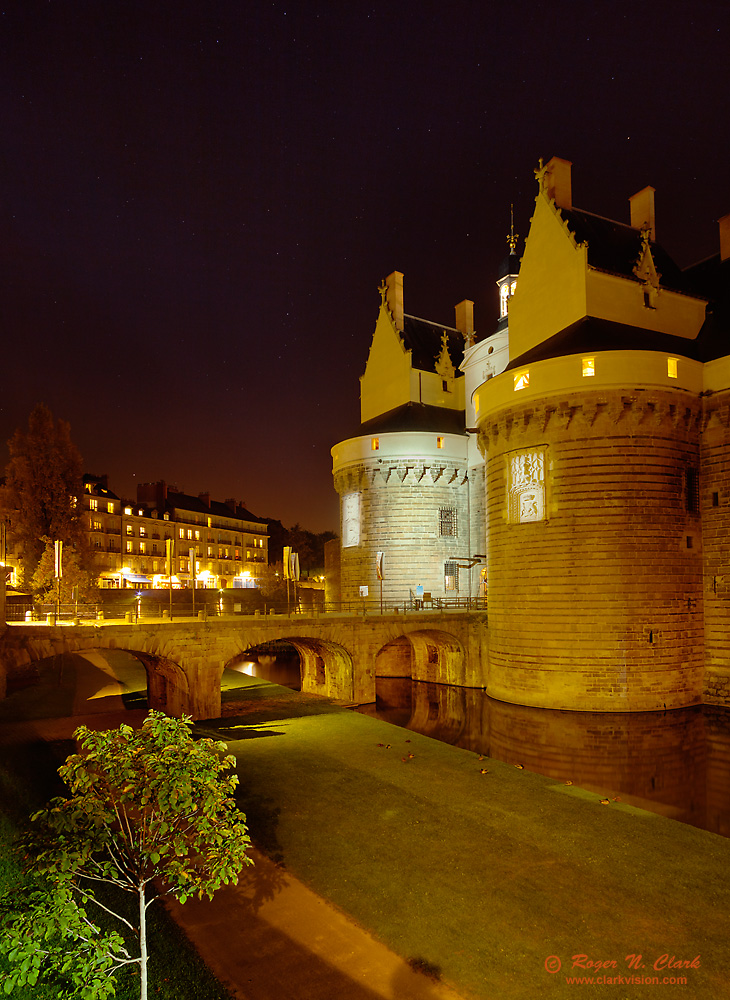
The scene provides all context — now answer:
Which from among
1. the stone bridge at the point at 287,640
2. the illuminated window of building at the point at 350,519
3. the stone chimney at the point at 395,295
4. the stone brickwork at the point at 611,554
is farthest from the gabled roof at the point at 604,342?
the stone chimney at the point at 395,295

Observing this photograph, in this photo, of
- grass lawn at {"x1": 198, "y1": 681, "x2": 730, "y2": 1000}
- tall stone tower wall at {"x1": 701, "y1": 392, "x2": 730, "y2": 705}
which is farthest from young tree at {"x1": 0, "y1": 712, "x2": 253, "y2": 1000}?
tall stone tower wall at {"x1": 701, "y1": 392, "x2": 730, "y2": 705}

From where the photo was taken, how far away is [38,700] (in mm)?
29047

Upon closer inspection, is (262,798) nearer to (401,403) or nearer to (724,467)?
(724,467)

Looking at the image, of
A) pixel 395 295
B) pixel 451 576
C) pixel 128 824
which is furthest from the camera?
pixel 395 295

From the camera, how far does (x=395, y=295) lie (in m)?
49.2

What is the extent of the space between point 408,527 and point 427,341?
15605mm

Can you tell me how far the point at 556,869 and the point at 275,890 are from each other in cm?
499

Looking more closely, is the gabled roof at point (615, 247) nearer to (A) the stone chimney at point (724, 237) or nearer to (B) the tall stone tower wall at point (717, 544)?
A: (A) the stone chimney at point (724, 237)

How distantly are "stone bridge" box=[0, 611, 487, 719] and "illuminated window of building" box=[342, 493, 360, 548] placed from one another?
728cm

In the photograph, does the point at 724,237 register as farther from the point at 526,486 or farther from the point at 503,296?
the point at 526,486

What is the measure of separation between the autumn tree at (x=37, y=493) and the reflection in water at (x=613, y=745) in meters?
25.4

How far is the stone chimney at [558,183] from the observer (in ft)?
114

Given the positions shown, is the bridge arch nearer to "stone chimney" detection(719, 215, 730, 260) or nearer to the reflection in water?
the reflection in water

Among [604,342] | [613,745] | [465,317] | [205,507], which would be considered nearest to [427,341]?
[465,317]
